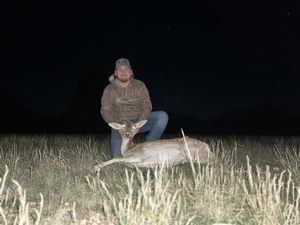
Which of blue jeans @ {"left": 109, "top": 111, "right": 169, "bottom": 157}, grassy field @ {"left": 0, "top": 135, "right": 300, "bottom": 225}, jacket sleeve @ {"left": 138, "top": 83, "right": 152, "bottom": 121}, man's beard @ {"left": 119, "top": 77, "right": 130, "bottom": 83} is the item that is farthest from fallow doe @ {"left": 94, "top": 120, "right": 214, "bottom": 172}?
man's beard @ {"left": 119, "top": 77, "right": 130, "bottom": 83}

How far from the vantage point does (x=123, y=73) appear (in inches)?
350

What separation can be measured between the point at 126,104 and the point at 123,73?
2.01 feet

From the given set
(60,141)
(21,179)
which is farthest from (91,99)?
(21,179)

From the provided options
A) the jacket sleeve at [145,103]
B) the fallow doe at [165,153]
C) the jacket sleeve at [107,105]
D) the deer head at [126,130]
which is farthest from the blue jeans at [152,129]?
the fallow doe at [165,153]

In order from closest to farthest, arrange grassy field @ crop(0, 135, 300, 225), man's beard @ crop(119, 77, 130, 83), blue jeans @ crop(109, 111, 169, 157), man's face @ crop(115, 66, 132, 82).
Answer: grassy field @ crop(0, 135, 300, 225), man's face @ crop(115, 66, 132, 82), man's beard @ crop(119, 77, 130, 83), blue jeans @ crop(109, 111, 169, 157)

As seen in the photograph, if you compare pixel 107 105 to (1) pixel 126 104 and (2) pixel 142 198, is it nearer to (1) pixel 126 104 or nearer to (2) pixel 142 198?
(1) pixel 126 104

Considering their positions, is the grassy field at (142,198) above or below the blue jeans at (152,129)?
below

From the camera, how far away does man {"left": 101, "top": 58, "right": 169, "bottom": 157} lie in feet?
29.5

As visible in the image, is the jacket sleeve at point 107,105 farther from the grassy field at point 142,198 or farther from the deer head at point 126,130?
the grassy field at point 142,198

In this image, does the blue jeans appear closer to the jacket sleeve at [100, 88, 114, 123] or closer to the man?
the man

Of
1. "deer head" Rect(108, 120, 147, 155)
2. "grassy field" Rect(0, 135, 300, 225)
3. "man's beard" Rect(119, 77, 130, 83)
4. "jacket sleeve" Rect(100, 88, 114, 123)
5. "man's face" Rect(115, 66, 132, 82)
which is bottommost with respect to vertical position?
"grassy field" Rect(0, 135, 300, 225)

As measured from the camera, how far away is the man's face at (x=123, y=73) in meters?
8.86

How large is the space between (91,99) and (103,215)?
108ft

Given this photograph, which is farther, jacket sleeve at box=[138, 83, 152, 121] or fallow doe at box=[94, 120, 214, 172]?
jacket sleeve at box=[138, 83, 152, 121]
